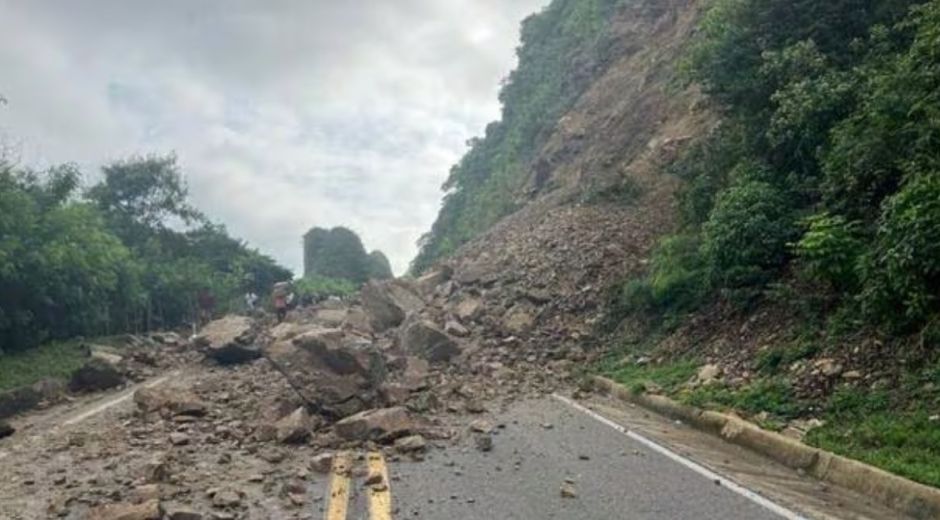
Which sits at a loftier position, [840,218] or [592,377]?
[840,218]

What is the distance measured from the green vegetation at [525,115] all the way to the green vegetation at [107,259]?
12.7 metres

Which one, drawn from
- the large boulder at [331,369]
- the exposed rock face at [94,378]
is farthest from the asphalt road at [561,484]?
the exposed rock face at [94,378]

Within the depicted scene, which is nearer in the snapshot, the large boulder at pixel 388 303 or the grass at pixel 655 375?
the grass at pixel 655 375

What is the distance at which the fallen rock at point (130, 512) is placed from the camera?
5.15m

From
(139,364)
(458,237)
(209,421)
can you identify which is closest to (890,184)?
(209,421)

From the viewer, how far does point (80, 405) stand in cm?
1511

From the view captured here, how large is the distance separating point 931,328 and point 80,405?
1434 cm

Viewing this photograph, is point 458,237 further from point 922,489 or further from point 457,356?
point 922,489

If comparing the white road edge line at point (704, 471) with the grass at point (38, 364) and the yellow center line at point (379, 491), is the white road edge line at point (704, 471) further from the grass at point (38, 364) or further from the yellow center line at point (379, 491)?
the grass at point (38, 364)

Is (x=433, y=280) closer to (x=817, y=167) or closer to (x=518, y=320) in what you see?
(x=518, y=320)

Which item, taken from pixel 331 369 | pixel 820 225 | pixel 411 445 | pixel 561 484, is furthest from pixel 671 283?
pixel 561 484

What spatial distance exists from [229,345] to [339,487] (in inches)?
593

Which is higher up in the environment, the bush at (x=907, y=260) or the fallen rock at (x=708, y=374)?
the bush at (x=907, y=260)

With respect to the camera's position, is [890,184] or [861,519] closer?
[861,519]
